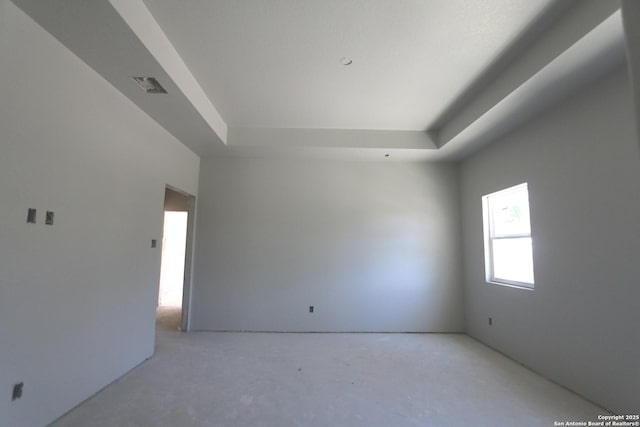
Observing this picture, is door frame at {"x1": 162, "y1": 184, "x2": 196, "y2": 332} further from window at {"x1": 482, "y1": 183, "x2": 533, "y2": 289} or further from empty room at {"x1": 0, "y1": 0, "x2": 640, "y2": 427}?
window at {"x1": 482, "y1": 183, "x2": 533, "y2": 289}

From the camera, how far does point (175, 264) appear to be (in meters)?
7.76

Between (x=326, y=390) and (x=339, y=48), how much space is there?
3.02 meters

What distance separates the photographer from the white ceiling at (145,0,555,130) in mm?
1989

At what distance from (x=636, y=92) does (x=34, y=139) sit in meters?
3.03

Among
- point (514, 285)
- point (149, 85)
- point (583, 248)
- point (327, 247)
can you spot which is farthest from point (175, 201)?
point (583, 248)

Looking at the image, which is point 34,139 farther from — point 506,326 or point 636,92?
point 506,326

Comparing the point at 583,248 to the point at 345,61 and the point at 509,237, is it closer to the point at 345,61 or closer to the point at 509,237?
the point at 509,237

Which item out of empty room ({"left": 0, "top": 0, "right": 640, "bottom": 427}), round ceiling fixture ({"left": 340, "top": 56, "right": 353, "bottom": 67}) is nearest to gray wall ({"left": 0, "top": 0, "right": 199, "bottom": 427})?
empty room ({"left": 0, "top": 0, "right": 640, "bottom": 427})

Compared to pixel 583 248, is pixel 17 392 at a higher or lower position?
lower

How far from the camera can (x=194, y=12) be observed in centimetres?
203

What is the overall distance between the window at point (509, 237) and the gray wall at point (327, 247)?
617 mm

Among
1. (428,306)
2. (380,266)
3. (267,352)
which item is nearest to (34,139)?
(267,352)

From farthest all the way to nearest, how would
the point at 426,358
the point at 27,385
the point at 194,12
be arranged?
1. the point at 426,358
2. the point at 194,12
3. the point at 27,385

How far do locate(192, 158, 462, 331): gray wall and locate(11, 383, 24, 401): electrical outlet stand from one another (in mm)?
2506
